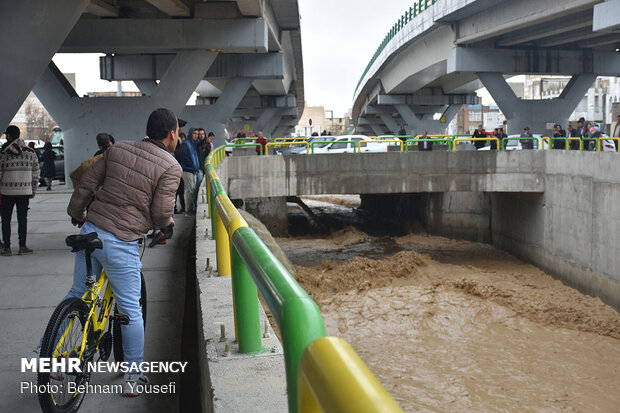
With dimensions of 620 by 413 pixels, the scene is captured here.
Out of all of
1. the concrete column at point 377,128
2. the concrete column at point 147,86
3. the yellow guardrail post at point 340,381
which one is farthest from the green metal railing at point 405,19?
the concrete column at point 377,128

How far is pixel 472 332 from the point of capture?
48.9 ft

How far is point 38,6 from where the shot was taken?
852 cm

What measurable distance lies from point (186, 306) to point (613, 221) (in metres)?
14.3

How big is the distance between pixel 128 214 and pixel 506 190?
69.2 ft

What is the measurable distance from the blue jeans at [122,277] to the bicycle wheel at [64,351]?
250 millimetres

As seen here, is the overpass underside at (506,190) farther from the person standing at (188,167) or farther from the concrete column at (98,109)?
the person standing at (188,167)

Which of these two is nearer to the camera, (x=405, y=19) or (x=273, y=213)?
(x=273, y=213)

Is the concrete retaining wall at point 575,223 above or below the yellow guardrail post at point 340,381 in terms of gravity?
below

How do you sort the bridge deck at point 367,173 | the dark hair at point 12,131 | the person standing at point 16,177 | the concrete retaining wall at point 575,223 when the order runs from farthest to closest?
the bridge deck at point 367,173 → the concrete retaining wall at point 575,223 → the person standing at point 16,177 → the dark hair at point 12,131

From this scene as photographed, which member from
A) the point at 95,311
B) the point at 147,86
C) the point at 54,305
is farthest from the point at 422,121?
the point at 95,311

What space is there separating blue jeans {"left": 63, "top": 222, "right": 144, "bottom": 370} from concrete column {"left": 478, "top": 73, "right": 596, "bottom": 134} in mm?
29627

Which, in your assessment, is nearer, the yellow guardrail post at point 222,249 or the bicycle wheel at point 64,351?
the bicycle wheel at point 64,351

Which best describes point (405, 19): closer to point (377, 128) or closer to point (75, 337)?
point (75, 337)

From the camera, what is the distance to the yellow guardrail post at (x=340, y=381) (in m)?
1.13
